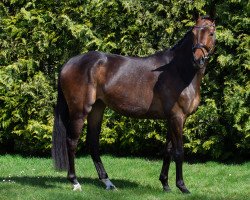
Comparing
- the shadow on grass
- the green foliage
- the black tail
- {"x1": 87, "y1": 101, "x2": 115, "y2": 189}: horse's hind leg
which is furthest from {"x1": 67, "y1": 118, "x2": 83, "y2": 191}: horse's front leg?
the green foliage

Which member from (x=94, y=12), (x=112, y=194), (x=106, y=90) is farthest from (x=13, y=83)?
(x=112, y=194)

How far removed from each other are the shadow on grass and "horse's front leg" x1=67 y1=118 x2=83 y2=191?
0.32 m

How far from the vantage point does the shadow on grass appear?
7963mm

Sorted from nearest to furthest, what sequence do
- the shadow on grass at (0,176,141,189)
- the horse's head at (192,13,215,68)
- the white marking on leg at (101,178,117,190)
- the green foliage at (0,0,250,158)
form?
the horse's head at (192,13,215,68), the white marking on leg at (101,178,117,190), the shadow on grass at (0,176,141,189), the green foliage at (0,0,250,158)

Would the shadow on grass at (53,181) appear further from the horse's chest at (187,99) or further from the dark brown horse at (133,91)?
the horse's chest at (187,99)

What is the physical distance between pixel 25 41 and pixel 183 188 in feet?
14.8

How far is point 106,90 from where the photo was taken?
7621mm

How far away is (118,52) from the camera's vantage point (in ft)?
33.3

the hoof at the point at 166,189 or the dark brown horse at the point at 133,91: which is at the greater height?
the dark brown horse at the point at 133,91

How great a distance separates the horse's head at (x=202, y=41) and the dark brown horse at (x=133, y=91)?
1 cm

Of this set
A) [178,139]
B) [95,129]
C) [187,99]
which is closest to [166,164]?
[178,139]

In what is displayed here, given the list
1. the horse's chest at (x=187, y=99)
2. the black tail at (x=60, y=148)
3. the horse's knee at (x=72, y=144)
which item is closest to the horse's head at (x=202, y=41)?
the horse's chest at (x=187, y=99)

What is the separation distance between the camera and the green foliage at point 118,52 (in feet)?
30.3

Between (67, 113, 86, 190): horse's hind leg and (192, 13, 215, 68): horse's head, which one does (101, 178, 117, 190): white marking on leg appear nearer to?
(67, 113, 86, 190): horse's hind leg
